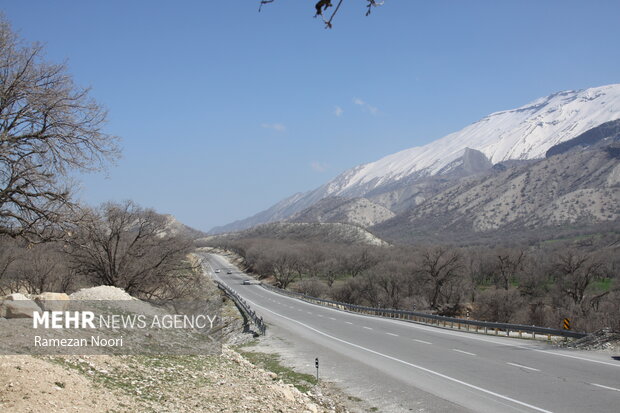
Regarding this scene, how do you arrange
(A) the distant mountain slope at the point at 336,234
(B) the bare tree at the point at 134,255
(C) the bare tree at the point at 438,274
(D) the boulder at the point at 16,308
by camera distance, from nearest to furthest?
(D) the boulder at the point at 16,308 < (B) the bare tree at the point at 134,255 < (C) the bare tree at the point at 438,274 < (A) the distant mountain slope at the point at 336,234

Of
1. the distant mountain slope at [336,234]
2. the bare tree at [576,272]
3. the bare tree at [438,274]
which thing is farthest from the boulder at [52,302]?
the distant mountain slope at [336,234]

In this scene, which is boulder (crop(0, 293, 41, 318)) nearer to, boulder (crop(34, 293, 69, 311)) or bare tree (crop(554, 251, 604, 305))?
boulder (crop(34, 293, 69, 311))

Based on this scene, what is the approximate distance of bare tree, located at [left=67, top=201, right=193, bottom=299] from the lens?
2719cm

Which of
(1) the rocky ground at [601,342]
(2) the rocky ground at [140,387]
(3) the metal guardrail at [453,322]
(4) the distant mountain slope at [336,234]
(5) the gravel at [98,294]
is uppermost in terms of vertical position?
(4) the distant mountain slope at [336,234]

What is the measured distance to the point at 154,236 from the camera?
30172 millimetres

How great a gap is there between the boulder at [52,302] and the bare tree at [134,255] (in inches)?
588

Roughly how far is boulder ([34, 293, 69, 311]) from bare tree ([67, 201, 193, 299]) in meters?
14.9

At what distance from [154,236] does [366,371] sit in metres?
18.6

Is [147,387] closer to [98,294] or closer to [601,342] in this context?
[98,294]

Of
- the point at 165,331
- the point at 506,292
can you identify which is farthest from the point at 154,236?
the point at 506,292

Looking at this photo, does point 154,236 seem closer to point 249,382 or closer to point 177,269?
point 177,269

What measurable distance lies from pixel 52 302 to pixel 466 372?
34.0 ft

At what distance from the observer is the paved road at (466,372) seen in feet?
35.2

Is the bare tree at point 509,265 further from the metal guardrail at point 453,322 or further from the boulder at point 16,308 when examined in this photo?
the boulder at point 16,308
